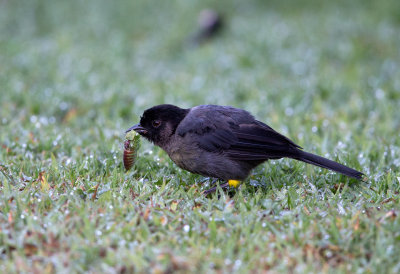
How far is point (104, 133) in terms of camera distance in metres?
6.21

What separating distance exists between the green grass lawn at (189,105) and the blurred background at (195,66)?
A: 4cm

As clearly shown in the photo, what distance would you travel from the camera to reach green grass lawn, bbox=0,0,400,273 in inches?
133

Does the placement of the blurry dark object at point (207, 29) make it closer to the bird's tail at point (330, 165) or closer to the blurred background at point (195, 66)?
the blurred background at point (195, 66)

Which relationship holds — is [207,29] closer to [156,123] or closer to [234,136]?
[156,123]

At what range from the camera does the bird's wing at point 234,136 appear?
4.59 meters

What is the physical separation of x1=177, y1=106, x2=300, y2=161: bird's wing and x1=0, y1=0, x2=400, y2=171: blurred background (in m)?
1.31

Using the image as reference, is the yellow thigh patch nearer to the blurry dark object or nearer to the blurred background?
the blurred background

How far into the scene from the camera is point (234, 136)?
15.4 ft

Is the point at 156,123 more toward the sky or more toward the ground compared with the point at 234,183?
more toward the sky

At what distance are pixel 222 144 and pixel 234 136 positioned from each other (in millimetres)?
148

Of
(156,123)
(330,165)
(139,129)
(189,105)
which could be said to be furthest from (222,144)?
(189,105)

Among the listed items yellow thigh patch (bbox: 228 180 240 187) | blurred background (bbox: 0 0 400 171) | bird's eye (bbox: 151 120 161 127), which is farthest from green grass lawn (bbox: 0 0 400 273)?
bird's eye (bbox: 151 120 161 127)

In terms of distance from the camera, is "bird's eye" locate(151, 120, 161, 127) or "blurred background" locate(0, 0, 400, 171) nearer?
"bird's eye" locate(151, 120, 161, 127)

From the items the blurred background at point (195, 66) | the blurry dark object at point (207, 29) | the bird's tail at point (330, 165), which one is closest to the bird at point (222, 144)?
the bird's tail at point (330, 165)
